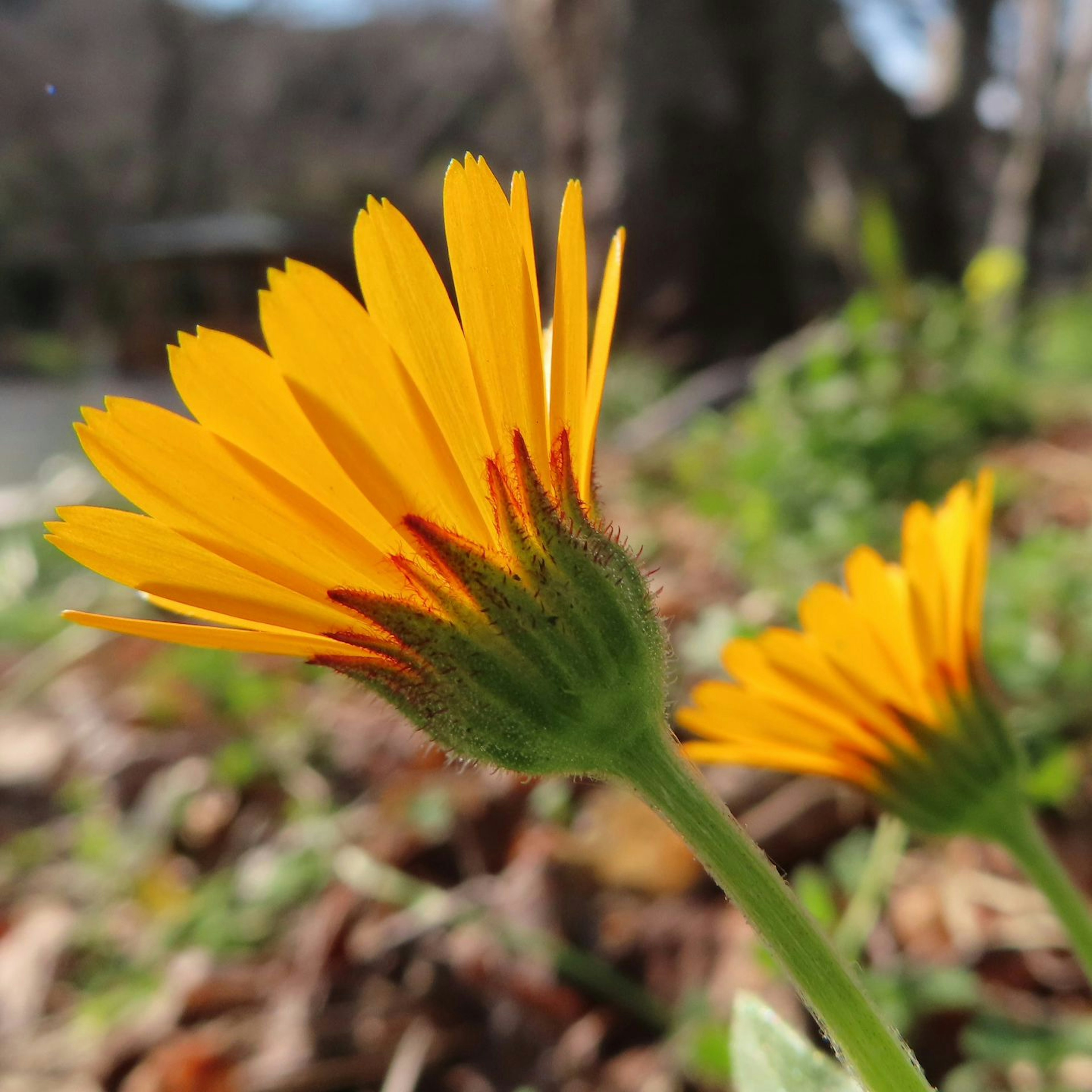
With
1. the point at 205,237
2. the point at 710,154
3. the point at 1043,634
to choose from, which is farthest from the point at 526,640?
the point at 205,237

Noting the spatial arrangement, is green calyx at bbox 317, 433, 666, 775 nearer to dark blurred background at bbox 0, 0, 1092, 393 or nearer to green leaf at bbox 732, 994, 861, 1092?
green leaf at bbox 732, 994, 861, 1092

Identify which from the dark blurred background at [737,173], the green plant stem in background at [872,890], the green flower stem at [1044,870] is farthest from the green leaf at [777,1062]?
the dark blurred background at [737,173]

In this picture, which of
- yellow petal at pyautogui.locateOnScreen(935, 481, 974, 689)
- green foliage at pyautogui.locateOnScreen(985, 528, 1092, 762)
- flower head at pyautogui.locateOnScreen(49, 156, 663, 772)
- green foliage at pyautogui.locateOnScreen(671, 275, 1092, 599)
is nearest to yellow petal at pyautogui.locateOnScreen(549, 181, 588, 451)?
flower head at pyautogui.locateOnScreen(49, 156, 663, 772)

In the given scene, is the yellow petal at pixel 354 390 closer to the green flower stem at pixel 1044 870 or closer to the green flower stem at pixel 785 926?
the green flower stem at pixel 785 926

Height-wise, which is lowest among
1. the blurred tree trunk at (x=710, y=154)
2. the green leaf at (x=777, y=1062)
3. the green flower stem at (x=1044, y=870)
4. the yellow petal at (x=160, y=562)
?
the green flower stem at (x=1044, y=870)

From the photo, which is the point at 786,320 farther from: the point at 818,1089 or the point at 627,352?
the point at 818,1089

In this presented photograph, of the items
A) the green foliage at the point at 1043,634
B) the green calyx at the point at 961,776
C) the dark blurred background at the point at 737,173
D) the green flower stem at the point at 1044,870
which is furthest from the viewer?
the dark blurred background at the point at 737,173

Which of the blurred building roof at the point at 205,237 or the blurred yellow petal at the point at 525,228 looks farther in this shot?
the blurred building roof at the point at 205,237
